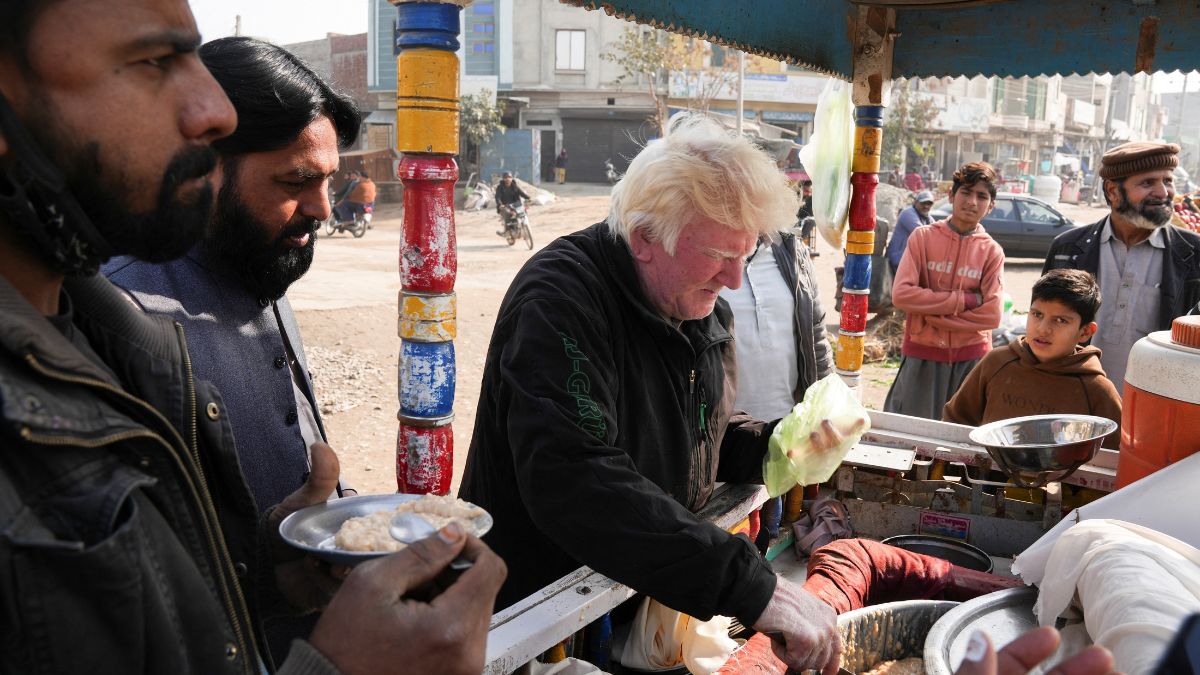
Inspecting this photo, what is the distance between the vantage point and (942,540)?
2582 mm

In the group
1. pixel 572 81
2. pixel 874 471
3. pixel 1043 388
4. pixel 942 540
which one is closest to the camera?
pixel 942 540

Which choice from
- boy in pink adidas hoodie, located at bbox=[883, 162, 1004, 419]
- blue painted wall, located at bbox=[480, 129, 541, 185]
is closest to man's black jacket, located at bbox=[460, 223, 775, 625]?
boy in pink adidas hoodie, located at bbox=[883, 162, 1004, 419]

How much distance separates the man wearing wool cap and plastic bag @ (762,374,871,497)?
2870mm

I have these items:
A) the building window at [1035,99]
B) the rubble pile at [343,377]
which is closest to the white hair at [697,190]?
the rubble pile at [343,377]

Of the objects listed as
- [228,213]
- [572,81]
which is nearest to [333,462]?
[228,213]

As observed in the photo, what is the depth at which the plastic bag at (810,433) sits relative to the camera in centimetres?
223

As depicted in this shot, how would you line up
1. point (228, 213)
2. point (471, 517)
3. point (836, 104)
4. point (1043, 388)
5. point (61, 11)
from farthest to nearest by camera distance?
point (836, 104) → point (1043, 388) → point (228, 213) → point (471, 517) → point (61, 11)

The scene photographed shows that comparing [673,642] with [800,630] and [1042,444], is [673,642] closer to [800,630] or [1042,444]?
[800,630]

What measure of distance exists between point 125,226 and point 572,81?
33.2 meters

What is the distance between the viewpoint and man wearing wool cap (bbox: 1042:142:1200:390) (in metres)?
4.27

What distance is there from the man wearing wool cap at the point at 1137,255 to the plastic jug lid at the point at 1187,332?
2.59 meters

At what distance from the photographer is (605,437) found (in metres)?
1.76

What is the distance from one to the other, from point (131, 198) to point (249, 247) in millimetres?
1060

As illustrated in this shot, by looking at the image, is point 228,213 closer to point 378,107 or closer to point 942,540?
point 942,540
